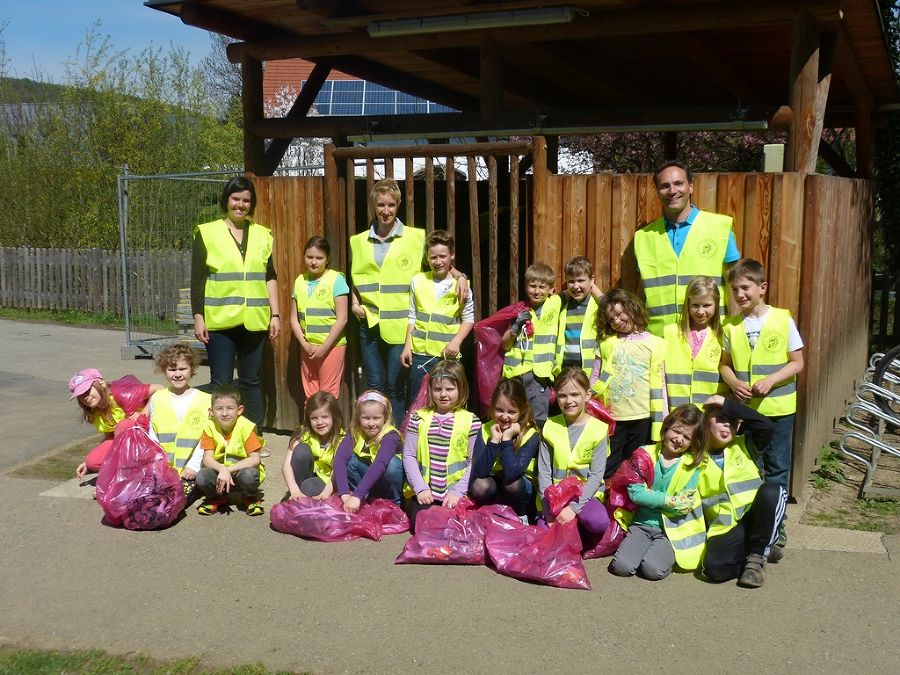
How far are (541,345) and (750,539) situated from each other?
166 centimetres

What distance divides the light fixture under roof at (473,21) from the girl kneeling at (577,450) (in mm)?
3008

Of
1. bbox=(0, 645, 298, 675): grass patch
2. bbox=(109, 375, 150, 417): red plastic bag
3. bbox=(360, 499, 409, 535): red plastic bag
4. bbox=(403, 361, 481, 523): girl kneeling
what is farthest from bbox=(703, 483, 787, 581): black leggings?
bbox=(109, 375, 150, 417): red plastic bag

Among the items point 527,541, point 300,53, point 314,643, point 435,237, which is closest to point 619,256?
point 435,237

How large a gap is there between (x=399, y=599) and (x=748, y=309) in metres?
2.43

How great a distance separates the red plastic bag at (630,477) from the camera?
473cm

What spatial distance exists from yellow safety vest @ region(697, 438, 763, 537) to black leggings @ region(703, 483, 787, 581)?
5 cm

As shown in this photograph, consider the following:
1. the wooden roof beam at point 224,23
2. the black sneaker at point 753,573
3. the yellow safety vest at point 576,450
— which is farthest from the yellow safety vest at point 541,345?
the wooden roof beam at point 224,23

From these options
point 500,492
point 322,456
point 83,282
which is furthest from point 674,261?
point 83,282

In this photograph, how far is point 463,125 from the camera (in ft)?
24.7

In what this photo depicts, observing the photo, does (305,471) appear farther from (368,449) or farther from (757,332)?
(757,332)

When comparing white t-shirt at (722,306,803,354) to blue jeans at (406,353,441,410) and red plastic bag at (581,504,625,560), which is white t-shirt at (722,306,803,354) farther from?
blue jeans at (406,353,441,410)

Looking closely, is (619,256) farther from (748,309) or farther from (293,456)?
(293,456)

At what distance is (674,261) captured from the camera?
543cm

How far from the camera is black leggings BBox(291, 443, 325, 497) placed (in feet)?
17.8
